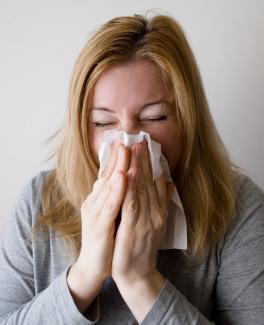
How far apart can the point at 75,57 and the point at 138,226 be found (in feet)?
1.73

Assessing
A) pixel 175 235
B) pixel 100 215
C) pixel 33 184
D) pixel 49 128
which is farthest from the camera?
pixel 49 128

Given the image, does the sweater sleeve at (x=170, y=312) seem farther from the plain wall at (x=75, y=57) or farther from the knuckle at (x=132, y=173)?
the plain wall at (x=75, y=57)

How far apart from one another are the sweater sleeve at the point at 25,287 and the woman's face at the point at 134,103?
0.28 metres

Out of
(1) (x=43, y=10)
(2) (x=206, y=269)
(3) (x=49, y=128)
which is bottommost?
(2) (x=206, y=269)

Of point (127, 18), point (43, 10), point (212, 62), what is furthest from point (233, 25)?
point (43, 10)

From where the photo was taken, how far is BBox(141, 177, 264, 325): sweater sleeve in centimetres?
84

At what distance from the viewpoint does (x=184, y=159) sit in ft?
2.97

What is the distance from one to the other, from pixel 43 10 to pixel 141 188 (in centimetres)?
58

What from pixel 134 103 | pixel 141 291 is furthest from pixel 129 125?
pixel 141 291

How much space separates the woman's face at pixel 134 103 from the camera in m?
0.79

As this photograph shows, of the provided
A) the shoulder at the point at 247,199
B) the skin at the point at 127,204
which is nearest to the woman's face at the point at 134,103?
the skin at the point at 127,204

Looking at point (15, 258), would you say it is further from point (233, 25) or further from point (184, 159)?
point (233, 25)

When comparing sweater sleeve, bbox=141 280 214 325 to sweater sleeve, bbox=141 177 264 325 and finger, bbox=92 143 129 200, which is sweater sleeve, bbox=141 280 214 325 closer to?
sweater sleeve, bbox=141 177 264 325

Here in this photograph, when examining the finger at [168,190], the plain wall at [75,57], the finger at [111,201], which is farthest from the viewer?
the plain wall at [75,57]
